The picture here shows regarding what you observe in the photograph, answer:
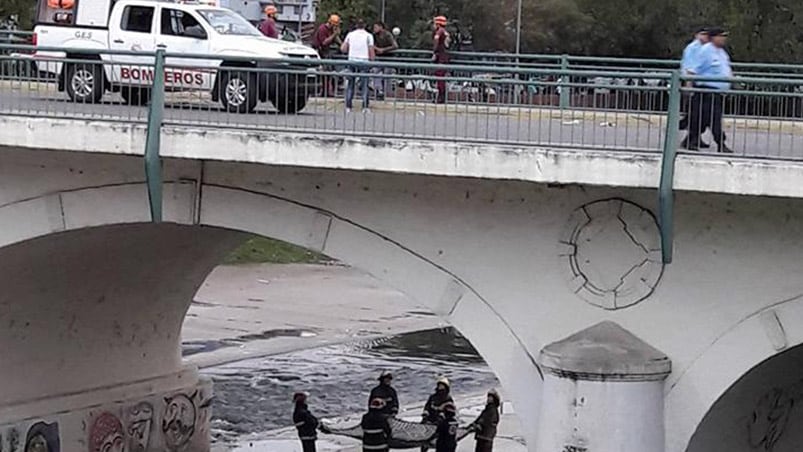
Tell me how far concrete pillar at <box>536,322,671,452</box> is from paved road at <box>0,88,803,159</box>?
1771 millimetres

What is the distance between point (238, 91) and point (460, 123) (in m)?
2.34

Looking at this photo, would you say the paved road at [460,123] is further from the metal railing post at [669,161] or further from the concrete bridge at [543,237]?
the metal railing post at [669,161]

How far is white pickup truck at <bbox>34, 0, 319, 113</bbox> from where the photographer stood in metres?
16.2

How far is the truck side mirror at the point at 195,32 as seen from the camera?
Result: 20.2 m

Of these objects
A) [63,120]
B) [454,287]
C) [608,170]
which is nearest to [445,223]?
[454,287]

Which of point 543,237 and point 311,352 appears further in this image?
point 311,352

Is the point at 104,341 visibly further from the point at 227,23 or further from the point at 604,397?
the point at 604,397

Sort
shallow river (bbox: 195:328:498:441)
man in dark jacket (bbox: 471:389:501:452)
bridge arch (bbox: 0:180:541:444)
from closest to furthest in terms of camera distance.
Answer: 1. bridge arch (bbox: 0:180:541:444)
2. man in dark jacket (bbox: 471:389:501:452)
3. shallow river (bbox: 195:328:498:441)

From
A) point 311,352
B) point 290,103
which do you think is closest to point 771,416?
point 290,103

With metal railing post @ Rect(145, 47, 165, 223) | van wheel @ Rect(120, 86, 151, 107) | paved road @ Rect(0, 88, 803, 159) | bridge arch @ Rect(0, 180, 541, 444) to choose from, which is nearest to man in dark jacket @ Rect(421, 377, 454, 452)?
bridge arch @ Rect(0, 180, 541, 444)

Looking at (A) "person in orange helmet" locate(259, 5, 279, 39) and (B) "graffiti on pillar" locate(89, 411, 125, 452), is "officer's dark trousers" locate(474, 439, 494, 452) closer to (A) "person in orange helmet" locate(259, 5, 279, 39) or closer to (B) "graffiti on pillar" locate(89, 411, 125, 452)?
(B) "graffiti on pillar" locate(89, 411, 125, 452)

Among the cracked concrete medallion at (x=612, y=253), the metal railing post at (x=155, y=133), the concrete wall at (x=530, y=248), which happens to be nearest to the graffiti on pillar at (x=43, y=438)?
the concrete wall at (x=530, y=248)

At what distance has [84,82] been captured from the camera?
1739 cm

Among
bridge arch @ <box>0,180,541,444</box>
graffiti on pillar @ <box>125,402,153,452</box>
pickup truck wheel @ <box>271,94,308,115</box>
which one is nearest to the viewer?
bridge arch @ <box>0,180,541,444</box>
